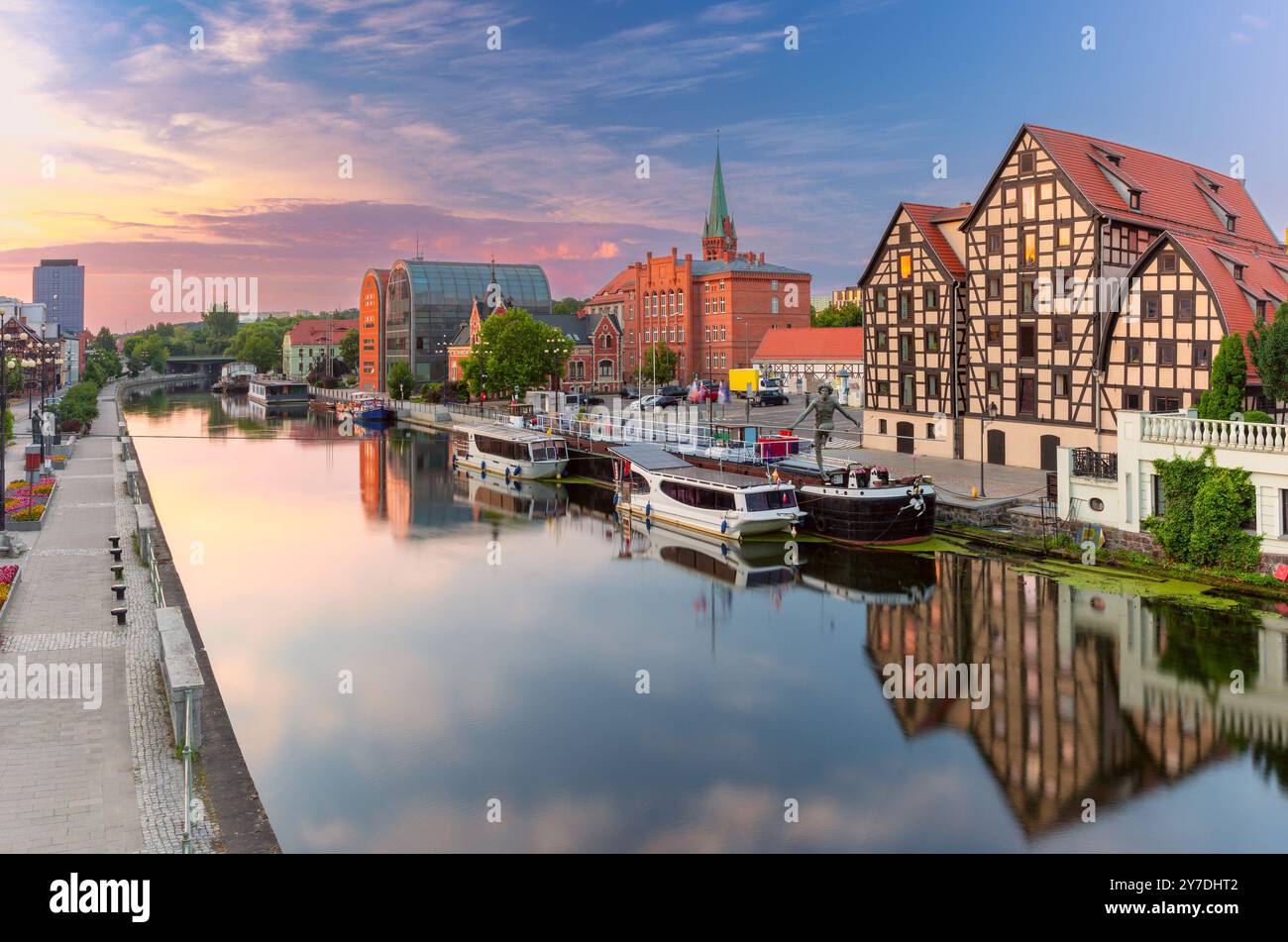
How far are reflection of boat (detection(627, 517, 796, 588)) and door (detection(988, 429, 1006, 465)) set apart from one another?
12.6m

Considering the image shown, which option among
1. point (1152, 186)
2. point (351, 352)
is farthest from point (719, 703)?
point (351, 352)

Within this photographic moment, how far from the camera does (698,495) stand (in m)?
38.9

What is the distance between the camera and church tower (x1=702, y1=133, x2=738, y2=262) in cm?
12119

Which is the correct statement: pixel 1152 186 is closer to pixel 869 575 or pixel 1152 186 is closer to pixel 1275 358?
pixel 1275 358

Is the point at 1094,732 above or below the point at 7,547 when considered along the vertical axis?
below

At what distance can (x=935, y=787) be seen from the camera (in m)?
16.8

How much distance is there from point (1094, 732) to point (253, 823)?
45.9 feet

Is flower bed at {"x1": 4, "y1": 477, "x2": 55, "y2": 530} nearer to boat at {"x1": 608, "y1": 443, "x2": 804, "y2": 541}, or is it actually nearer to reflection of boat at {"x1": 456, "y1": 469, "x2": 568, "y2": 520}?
reflection of boat at {"x1": 456, "y1": 469, "x2": 568, "y2": 520}

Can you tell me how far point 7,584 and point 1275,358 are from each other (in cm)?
3235

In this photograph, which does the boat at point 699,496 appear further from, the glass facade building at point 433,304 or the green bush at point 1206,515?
the glass facade building at point 433,304

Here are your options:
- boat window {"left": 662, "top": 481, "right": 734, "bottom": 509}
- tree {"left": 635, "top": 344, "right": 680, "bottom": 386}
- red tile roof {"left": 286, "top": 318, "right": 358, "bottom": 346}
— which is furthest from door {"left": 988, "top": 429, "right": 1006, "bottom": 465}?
red tile roof {"left": 286, "top": 318, "right": 358, "bottom": 346}

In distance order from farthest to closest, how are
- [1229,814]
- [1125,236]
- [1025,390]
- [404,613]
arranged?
[1025,390]
[1125,236]
[404,613]
[1229,814]

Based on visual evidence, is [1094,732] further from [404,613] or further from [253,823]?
[404,613]
